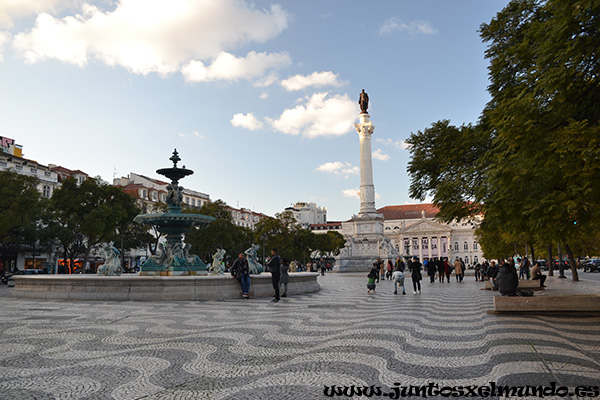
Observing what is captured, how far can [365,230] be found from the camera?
6078 centimetres

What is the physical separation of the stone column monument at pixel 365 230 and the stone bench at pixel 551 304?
47586 mm

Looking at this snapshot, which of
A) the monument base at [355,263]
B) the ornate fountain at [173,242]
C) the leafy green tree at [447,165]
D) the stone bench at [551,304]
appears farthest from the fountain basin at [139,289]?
the monument base at [355,263]

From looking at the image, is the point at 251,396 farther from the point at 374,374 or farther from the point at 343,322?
the point at 343,322

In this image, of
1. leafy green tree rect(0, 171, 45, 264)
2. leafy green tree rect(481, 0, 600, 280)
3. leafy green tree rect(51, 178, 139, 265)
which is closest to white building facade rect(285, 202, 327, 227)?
leafy green tree rect(51, 178, 139, 265)

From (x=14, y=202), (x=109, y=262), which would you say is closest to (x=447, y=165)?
(x=109, y=262)

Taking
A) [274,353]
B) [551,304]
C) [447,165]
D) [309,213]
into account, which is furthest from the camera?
[309,213]

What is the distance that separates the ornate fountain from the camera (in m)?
18.6

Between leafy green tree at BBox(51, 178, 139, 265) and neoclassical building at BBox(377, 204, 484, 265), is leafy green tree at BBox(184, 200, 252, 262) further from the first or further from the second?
neoclassical building at BBox(377, 204, 484, 265)

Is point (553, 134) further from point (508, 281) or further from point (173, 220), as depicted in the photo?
point (173, 220)

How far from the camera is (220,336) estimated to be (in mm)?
7793

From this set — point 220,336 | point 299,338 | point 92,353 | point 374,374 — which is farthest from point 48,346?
point 374,374

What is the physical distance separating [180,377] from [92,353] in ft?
6.63

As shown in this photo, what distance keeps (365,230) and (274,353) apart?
181ft

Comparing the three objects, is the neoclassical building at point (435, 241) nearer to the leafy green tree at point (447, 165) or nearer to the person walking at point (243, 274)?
the leafy green tree at point (447, 165)
